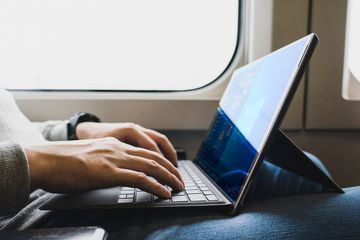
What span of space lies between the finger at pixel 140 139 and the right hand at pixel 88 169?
0.21 metres

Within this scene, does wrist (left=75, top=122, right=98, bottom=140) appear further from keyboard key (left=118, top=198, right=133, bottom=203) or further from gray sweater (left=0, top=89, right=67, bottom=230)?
keyboard key (left=118, top=198, right=133, bottom=203)

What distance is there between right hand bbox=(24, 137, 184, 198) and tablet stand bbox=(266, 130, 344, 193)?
20 cm

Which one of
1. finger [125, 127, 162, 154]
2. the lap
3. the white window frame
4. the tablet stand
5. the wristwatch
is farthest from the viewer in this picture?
the white window frame

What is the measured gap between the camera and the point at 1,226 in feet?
1.25

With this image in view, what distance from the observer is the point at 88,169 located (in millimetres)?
412

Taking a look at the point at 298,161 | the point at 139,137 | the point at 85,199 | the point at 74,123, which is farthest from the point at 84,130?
the point at 298,161

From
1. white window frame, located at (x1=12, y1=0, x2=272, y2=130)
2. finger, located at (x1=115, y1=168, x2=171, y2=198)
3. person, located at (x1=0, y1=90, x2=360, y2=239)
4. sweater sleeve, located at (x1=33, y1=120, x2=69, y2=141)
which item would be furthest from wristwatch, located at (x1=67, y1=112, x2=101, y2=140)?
finger, located at (x1=115, y1=168, x2=171, y2=198)

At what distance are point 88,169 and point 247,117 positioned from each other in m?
0.31

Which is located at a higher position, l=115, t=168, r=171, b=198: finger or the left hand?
l=115, t=168, r=171, b=198: finger

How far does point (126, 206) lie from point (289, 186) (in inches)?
15.1

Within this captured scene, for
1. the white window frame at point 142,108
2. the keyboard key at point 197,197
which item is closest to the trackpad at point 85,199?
the keyboard key at point 197,197

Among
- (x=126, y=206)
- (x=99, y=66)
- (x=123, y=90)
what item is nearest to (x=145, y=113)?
(x=123, y=90)

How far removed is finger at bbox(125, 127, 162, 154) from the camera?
0.67 metres

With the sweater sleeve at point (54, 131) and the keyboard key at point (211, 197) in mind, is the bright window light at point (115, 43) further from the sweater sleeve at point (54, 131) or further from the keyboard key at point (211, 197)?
the keyboard key at point (211, 197)
